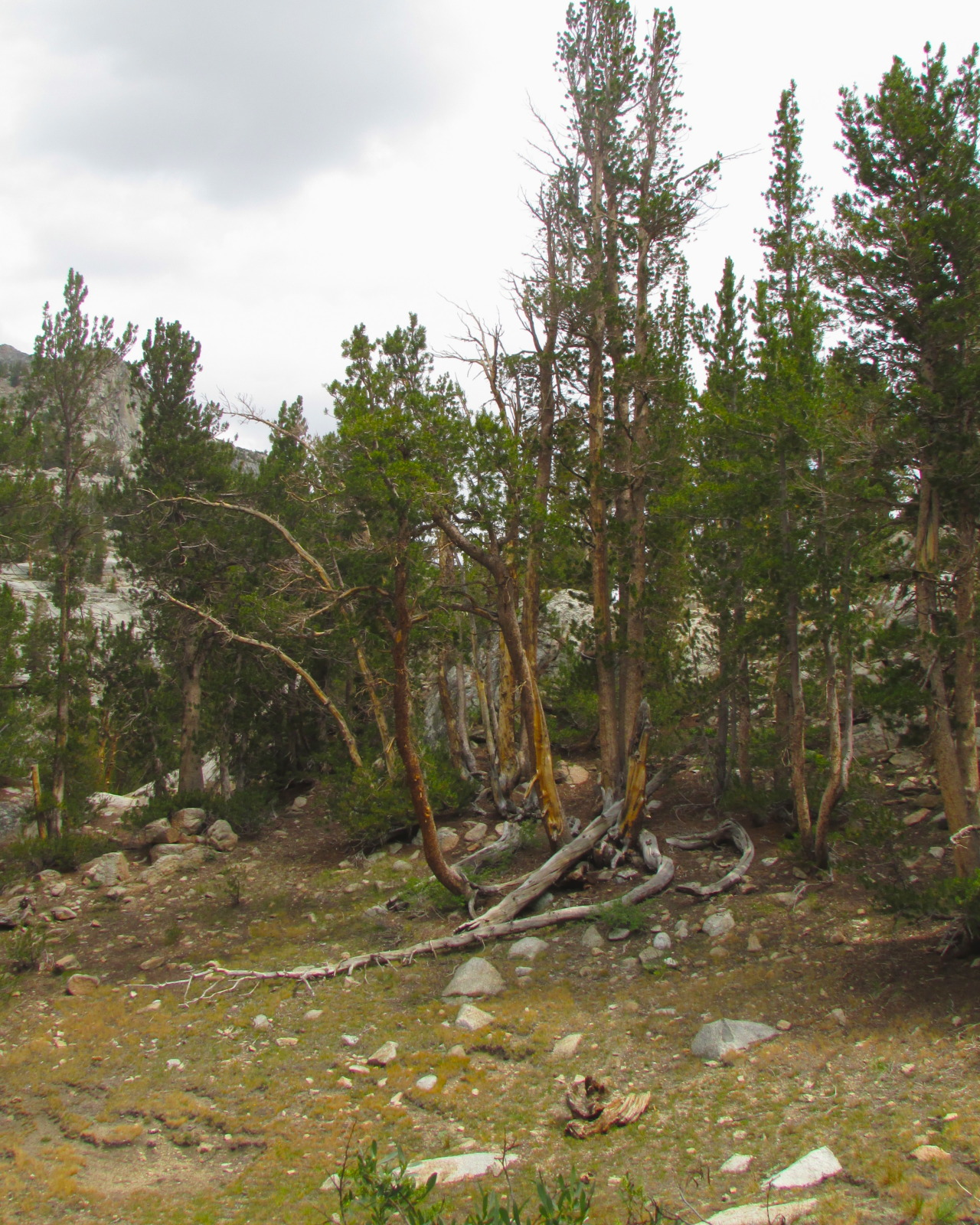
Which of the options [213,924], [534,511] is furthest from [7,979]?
[534,511]

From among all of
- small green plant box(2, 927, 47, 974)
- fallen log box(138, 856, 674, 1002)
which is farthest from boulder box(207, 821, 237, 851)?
fallen log box(138, 856, 674, 1002)

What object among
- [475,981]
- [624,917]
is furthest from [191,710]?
[624,917]

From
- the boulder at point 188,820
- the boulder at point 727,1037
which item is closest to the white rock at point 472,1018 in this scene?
the boulder at point 727,1037

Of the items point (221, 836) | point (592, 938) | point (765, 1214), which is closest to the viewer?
point (765, 1214)

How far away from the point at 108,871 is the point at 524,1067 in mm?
10068

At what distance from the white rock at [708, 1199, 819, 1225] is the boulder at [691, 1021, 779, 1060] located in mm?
2285

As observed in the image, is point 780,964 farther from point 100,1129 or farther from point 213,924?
point 213,924

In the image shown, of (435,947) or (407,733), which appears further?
(407,733)

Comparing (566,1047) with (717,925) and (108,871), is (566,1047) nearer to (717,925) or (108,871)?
(717,925)

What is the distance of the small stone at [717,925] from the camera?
8.70 meters

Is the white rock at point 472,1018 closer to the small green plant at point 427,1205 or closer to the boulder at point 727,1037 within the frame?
the boulder at point 727,1037

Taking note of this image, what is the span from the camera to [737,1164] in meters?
4.42

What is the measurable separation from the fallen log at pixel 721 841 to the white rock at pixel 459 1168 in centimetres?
569

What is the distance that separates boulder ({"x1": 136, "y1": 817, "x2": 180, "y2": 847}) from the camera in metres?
15.7
